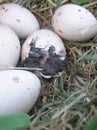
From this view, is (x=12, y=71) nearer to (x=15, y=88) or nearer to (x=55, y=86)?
(x=15, y=88)

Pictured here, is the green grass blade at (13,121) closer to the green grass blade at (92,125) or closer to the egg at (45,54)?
the green grass blade at (92,125)

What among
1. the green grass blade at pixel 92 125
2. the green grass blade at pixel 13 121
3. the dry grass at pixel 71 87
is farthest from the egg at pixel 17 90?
the green grass blade at pixel 92 125

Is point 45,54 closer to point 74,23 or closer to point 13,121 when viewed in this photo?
point 74,23

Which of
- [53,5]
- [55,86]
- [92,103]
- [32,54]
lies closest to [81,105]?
[92,103]

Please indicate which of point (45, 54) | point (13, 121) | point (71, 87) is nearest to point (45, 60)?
point (45, 54)

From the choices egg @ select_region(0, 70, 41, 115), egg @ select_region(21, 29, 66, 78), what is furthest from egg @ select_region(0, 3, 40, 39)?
egg @ select_region(0, 70, 41, 115)
